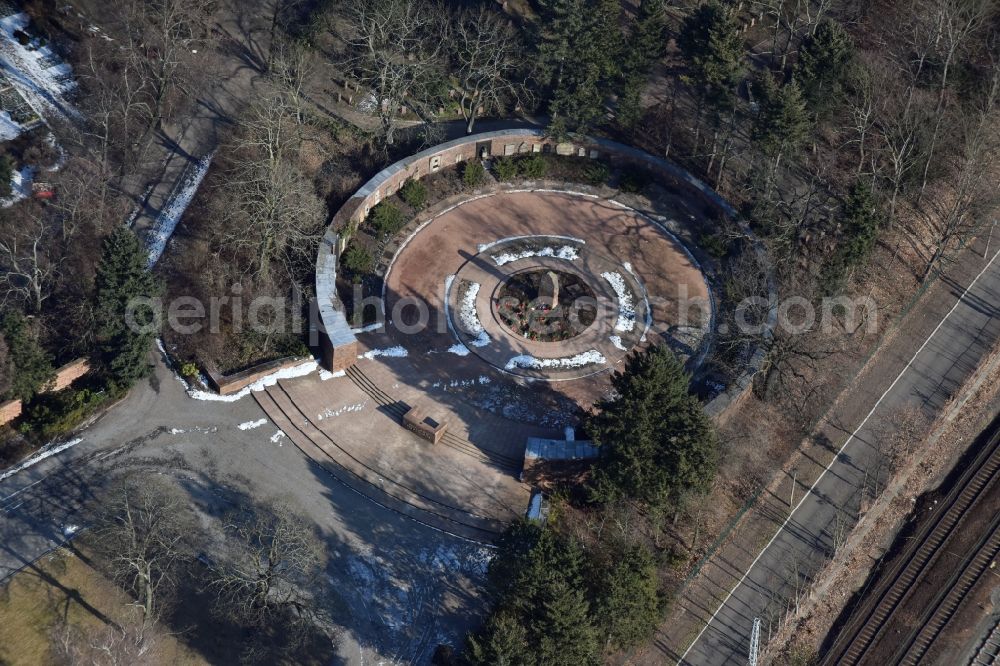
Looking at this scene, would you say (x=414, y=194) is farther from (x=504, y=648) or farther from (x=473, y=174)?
(x=504, y=648)

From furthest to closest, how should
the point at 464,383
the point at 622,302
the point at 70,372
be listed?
the point at 622,302
the point at 464,383
the point at 70,372

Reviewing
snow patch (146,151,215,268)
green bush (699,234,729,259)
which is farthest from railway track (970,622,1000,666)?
snow patch (146,151,215,268)

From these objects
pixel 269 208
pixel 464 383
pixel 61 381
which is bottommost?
pixel 61 381

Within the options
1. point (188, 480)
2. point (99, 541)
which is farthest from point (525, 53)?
point (99, 541)

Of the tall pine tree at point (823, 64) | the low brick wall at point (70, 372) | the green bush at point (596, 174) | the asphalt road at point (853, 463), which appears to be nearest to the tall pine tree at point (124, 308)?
the low brick wall at point (70, 372)

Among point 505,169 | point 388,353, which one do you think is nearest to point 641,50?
point 505,169

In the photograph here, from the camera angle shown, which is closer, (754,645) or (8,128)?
(754,645)

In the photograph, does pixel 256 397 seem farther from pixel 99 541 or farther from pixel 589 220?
pixel 589 220
